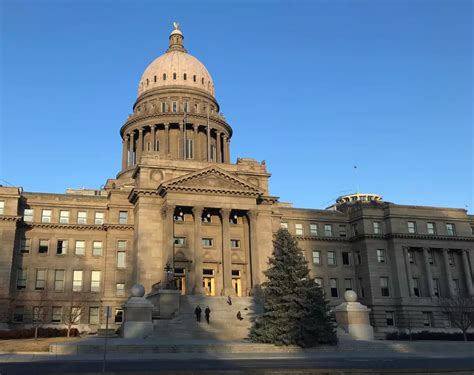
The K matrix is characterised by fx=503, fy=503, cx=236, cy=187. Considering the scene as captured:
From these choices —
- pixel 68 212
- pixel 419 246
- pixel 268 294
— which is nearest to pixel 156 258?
pixel 68 212

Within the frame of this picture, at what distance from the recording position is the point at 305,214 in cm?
6988

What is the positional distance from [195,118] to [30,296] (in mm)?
35296

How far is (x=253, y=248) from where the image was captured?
183ft

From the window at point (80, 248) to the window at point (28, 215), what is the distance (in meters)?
6.16

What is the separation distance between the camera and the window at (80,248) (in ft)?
198

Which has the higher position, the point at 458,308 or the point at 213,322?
the point at 458,308

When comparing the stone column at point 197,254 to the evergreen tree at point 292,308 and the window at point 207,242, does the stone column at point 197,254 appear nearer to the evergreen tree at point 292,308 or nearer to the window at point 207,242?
the window at point 207,242

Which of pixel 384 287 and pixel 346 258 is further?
pixel 346 258

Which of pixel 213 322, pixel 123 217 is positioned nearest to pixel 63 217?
pixel 123 217

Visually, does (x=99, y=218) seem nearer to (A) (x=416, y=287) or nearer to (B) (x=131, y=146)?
(B) (x=131, y=146)

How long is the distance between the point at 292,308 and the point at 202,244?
25530 mm

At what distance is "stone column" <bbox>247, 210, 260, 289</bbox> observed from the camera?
2147 inches

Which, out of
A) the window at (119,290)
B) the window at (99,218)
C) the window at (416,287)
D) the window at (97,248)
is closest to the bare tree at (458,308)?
the window at (416,287)

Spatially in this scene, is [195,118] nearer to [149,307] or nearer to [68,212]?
[68,212]
